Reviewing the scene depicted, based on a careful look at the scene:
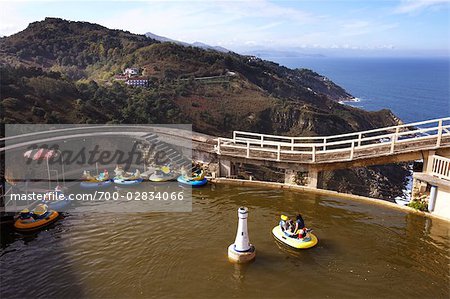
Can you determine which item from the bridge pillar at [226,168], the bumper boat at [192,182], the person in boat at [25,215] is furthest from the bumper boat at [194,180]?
the person in boat at [25,215]

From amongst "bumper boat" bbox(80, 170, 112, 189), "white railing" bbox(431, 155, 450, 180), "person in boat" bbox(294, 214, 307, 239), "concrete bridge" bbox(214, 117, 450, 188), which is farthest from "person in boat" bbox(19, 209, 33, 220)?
"white railing" bbox(431, 155, 450, 180)

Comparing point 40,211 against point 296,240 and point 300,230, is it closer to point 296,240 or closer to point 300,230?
point 296,240

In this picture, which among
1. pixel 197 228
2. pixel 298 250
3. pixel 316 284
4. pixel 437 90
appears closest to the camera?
pixel 316 284

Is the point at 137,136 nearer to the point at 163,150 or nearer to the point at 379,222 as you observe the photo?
the point at 163,150

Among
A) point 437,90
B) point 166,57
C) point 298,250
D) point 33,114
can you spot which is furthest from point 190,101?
point 437,90

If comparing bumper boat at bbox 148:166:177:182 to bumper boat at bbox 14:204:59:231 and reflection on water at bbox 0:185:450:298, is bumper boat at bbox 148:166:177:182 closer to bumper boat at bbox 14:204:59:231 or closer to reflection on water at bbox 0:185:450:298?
reflection on water at bbox 0:185:450:298

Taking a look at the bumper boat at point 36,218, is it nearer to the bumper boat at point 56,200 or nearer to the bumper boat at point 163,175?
the bumper boat at point 56,200

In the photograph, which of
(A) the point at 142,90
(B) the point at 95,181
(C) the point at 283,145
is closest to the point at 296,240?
(C) the point at 283,145

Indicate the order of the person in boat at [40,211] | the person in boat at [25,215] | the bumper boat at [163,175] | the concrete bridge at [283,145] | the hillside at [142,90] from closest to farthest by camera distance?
the person in boat at [25,215]
the person in boat at [40,211]
the concrete bridge at [283,145]
the bumper boat at [163,175]
the hillside at [142,90]
